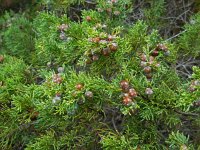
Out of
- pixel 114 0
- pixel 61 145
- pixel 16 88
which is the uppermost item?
pixel 114 0

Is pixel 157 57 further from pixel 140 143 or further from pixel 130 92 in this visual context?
pixel 140 143

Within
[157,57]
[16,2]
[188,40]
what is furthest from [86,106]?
[16,2]

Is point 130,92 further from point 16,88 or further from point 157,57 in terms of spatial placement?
point 16,88

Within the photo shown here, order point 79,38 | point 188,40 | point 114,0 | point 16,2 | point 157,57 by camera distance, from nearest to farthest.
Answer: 1. point 157,57
2. point 79,38
3. point 114,0
4. point 188,40
5. point 16,2

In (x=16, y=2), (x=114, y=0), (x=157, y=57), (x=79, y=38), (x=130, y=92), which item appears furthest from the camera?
(x=16, y=2)

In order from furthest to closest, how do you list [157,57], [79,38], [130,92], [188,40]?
[188,40] < [79,38] < [157,57] < [130,92]

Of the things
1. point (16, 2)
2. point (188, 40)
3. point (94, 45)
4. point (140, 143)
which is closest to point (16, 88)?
point (94, 45)

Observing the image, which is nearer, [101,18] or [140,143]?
[140,143]

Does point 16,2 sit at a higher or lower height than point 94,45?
lower

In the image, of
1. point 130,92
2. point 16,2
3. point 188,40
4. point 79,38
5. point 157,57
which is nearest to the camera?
point 130,92
